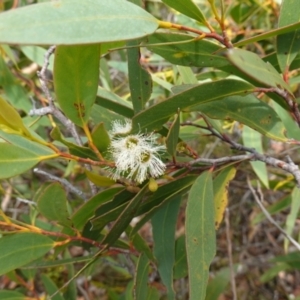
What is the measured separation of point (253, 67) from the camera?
2.08 feet

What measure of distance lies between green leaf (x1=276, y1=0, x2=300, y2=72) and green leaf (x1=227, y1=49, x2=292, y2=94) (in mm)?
199

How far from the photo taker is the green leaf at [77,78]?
2.60 feet

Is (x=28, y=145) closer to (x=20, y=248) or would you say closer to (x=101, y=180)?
(x=101, y=180)

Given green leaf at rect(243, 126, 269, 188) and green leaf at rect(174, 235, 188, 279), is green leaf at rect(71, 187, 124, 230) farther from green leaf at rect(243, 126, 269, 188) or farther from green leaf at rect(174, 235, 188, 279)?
green leaf at rect(243, 126, 269, 188)

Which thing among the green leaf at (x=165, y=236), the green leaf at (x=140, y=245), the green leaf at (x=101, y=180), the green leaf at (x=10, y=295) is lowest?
the green leaf at (x=10, y=295)

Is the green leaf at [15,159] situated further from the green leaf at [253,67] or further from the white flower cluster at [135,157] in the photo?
the green leaf at [253,67]


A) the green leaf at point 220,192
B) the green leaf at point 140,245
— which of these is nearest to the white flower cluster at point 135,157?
the green leaf at point 220,192

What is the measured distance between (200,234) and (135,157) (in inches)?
8.1

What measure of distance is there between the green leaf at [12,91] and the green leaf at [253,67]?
3.75ft

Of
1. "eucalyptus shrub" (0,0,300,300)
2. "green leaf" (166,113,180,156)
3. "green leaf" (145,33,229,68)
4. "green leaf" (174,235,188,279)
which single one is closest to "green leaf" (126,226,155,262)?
"eucalyptus shrub" (0,0,300,300)

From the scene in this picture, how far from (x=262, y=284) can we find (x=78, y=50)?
1834mm

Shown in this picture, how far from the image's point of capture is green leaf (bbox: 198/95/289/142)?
3.19ft

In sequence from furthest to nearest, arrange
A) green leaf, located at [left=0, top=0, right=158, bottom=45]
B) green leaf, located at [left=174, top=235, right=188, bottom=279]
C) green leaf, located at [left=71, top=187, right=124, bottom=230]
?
green leaf, located at [left=174, top=235, right=188, bottom=279]
green leaf, located at [left=71, top=187, right=124, bottom=230]
green leaf, located at [left=0, top=0, right=158, bottom=45]

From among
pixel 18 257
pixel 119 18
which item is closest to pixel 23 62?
pixel 18 257
